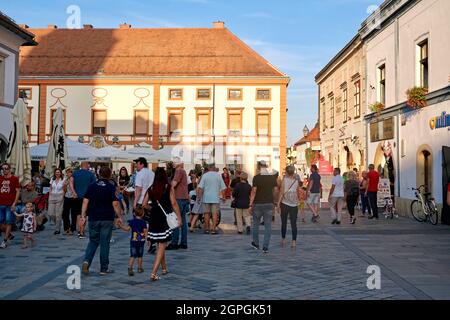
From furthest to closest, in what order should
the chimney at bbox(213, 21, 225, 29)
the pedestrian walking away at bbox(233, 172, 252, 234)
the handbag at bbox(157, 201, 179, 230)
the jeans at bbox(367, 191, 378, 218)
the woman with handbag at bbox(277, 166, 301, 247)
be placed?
the chimney at bbox(213, 21, 225, 29) → the jeans at bbox(367, 191, 378, 218) → the pedestrian walking away at bbox(233, 172, 252, 234) → the woman with handbag at bbox(277, 166, 301, 247) → the handbag at bbox(157, 201, 179, 230)

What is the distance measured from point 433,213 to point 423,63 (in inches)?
218

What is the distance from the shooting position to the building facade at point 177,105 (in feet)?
153

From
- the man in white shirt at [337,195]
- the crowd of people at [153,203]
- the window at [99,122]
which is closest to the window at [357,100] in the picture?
the crowd of people at [153,203]

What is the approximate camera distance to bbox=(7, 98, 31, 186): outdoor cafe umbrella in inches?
583

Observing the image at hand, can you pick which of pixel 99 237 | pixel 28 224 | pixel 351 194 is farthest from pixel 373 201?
pixel 99 237

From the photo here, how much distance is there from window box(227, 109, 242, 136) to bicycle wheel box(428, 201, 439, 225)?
3009cm

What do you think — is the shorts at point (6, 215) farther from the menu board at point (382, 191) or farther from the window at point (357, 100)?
the window at point (357, 100)

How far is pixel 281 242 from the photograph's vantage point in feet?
41.9

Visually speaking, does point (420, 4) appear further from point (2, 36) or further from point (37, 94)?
point (37, 94)

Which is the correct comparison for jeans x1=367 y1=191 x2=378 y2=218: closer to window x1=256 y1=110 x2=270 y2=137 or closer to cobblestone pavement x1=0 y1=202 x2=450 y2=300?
cobblestone pavement x1=0 y1=202 x2=450 y2=300

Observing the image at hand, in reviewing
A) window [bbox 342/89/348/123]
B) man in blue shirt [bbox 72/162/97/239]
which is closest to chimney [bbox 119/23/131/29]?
window [bbox 342/89/348/123]
